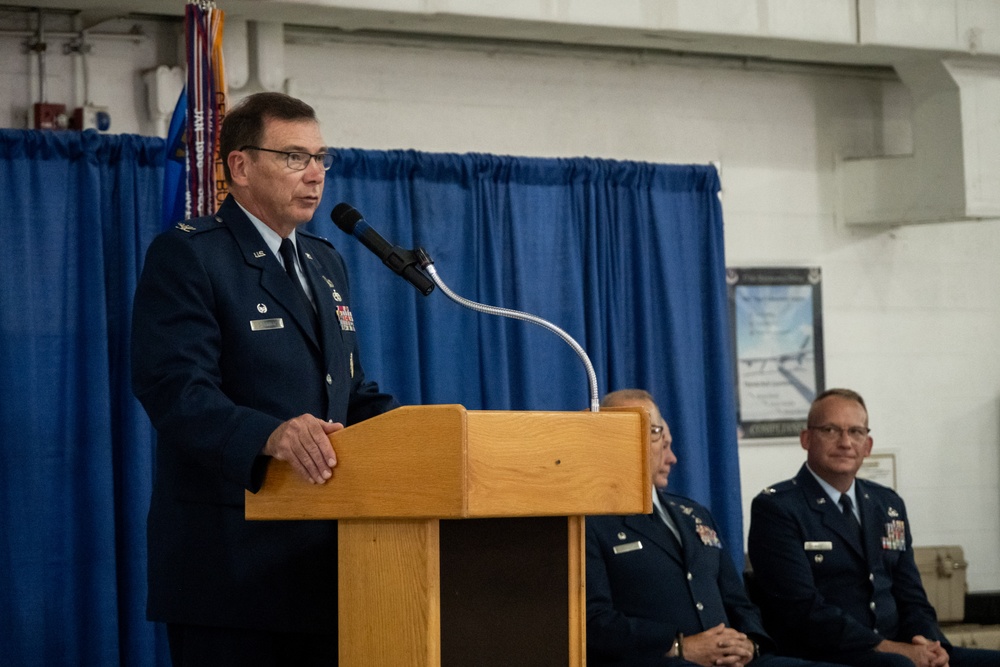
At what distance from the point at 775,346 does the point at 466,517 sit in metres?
3.93

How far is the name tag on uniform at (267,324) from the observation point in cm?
221

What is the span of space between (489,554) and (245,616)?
44 centimetres

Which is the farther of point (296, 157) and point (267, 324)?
point (296, 157)

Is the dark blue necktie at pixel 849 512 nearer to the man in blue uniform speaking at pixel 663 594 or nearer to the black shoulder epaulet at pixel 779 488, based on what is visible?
the black shoulder epaulet at pixel 779 488

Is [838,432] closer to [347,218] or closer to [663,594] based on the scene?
[663,594]

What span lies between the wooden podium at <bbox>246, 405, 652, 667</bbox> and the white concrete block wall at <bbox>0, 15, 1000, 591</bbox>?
3092 mm

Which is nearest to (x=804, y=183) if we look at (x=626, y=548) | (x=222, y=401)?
(x=626, y=548)

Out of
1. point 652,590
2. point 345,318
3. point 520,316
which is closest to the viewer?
point 520,316

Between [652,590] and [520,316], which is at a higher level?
[520,316]

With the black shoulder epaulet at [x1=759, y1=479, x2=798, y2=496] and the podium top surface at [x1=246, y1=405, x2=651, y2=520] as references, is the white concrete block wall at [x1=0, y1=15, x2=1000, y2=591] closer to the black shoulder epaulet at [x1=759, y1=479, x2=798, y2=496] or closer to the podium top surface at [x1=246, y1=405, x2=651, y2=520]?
the black shoulder epaulet at [x1=759, y1=479, x2=798, y2=496]

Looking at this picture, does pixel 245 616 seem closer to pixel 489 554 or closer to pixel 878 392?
pixel 489 554

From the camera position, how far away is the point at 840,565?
13.8 feet

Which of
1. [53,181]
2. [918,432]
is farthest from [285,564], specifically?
[918,432]

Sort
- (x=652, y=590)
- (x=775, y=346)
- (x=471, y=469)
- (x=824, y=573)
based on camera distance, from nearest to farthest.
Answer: (x=471, y=469) < (x=652, y=590) < (x=824, y=573) < (x=775, y=346)
